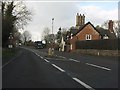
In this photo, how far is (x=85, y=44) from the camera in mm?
67250

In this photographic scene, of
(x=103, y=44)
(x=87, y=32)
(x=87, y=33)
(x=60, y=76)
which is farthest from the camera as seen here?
(x=87, y=33)

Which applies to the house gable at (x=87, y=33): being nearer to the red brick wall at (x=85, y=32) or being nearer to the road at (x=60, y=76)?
the red brick wall at (x=85, y=32)

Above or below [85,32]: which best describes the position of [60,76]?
below

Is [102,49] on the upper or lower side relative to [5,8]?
lower

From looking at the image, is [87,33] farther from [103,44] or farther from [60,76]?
[60,76]

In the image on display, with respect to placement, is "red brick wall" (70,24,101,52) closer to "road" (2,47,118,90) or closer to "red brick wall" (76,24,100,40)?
"red brick wall" (76,24,100,40)

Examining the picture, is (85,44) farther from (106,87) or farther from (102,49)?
(106,87)

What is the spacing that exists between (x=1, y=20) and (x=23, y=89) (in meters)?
33.2

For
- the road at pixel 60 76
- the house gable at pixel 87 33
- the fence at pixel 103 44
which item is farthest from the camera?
the house gable at pixel 87 33

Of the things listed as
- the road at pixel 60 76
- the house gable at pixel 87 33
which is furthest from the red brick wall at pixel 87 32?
the road at pixel 60 76

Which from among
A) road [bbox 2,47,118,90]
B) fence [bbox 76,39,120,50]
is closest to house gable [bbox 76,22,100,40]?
fence [bbox 76,39,120,50]

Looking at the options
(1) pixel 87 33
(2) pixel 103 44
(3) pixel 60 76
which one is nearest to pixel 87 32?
(1) pixel 87 33

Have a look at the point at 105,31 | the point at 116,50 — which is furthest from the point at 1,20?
the point at 105,31

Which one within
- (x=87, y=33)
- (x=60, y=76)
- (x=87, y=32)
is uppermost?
(x=87, y=32)
